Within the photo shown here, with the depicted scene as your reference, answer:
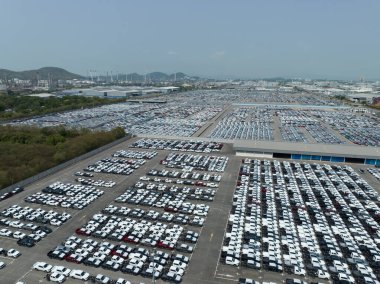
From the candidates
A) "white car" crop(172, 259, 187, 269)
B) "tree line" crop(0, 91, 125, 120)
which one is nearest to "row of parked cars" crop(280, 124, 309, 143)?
"white car" crop(172, 259, 187, 269)

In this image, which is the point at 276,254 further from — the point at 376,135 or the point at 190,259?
the point at 376,135

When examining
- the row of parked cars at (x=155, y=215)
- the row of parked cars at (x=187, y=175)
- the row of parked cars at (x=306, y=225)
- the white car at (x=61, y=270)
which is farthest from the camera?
the row of parked cars at (x=187, y=175)

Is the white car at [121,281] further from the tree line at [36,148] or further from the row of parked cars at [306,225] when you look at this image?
the tree line at [36,148]

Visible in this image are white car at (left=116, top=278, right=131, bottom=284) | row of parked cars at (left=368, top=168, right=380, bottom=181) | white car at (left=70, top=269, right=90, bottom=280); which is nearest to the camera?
white car at (left=116, top=278, right=131, bottom=284)

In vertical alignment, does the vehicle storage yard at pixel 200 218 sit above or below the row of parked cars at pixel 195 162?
below

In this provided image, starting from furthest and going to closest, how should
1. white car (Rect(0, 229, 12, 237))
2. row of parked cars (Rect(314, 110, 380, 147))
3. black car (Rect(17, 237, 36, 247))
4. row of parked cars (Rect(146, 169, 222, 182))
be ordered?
row of parked cars (Rect(314, 110, 380, 147)), row of parked cars (Rect(146, 169, 222, 182)), white car (Rect(0, 229, 12, 237)), black car (Rect(17, 237, 36, 247))

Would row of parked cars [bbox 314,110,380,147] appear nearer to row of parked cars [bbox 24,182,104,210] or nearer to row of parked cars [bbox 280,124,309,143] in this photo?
Result: row of parked cars [bbox 280,124,309,143]

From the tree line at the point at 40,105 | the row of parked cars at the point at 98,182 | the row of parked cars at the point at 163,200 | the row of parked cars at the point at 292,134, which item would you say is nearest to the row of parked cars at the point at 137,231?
the row of parked cars at the point at 163,200
